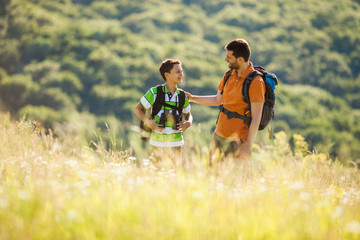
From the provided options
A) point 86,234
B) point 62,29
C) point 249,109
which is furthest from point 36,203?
point 62,29

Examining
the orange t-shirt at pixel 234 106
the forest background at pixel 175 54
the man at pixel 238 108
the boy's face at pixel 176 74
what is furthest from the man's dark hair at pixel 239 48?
the forest background at pixel 175 54

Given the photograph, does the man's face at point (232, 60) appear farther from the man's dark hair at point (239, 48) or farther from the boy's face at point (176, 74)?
the boy's face at point (176, 74)

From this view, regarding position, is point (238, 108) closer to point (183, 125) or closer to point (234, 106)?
point (234, 106)

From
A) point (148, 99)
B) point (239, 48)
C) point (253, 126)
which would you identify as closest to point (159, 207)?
point (253, 126)

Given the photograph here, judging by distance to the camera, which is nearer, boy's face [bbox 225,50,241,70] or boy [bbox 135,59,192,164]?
boy's face [bbox 225,50,241,70]

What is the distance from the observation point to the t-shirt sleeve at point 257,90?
336cm

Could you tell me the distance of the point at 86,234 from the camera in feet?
6.21

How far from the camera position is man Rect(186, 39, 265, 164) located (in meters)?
3.38

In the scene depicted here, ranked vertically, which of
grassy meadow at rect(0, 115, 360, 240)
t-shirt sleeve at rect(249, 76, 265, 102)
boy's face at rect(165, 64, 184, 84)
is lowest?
grassy meadow at rect(0, 115, 360, 240)

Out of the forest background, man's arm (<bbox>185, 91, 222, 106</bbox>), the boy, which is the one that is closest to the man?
man's arm (<bbox>185, 91, 222, 106</bbox>)

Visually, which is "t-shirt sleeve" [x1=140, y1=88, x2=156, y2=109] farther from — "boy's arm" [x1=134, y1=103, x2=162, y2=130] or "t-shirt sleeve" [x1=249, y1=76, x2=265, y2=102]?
"t-shirt sleeve" [x1=249, y1=76, x2=265, y2=102]

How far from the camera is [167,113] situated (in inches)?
154

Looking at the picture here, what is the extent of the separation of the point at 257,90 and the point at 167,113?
3.89 ft

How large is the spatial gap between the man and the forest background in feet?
125
